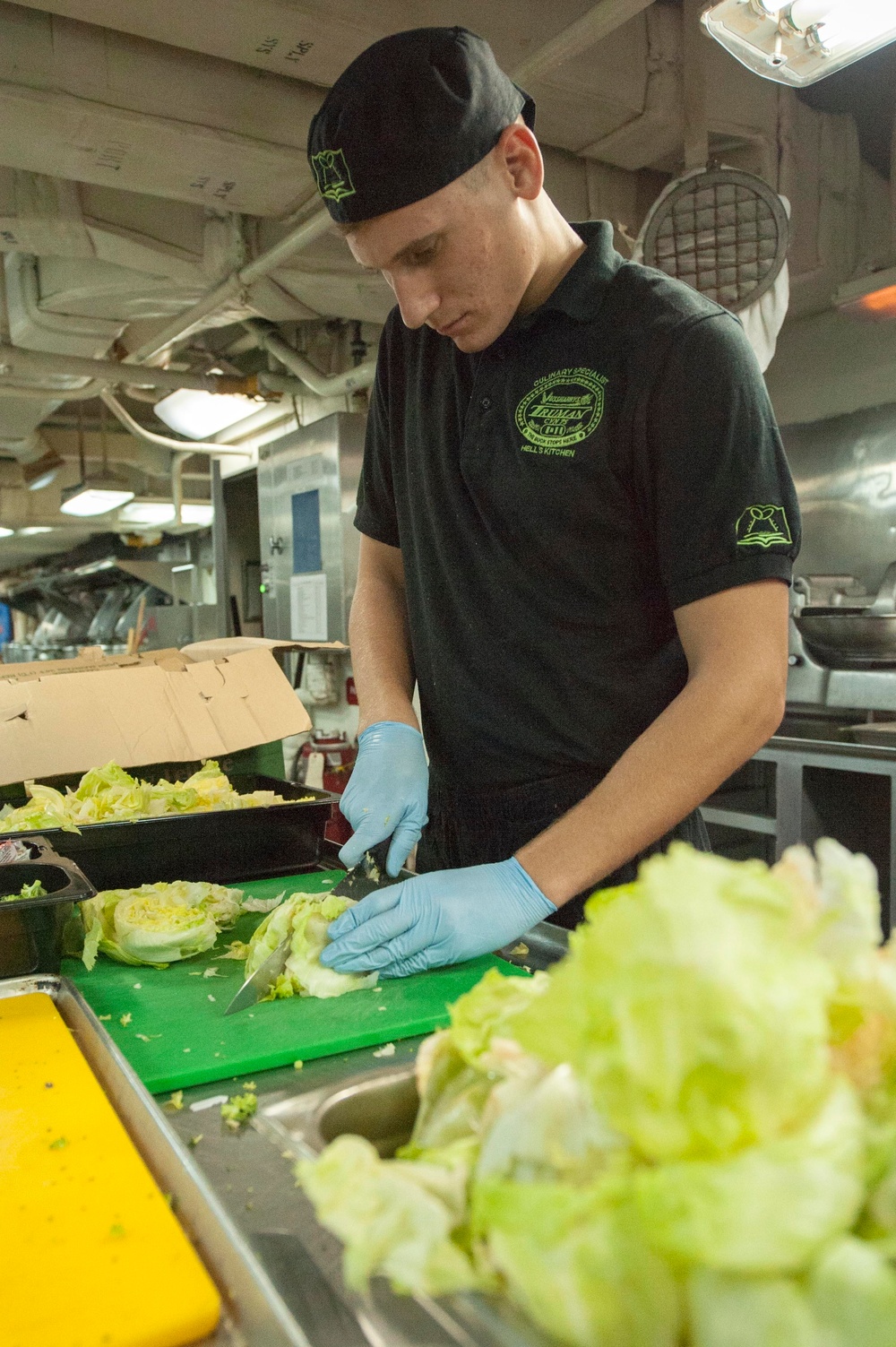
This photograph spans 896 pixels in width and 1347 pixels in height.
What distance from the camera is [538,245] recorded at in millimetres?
1730

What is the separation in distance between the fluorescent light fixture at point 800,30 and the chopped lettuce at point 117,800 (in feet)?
7.61

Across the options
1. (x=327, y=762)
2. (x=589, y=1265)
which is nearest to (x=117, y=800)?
(x=589, y=1265)

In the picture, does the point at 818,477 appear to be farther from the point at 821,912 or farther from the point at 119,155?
the point at 821,912

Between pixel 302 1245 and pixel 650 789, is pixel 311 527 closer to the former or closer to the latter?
pixel 650 789

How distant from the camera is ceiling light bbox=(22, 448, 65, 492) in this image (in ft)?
32.0

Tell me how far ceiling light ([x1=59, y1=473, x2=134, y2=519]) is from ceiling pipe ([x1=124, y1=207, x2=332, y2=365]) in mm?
2939

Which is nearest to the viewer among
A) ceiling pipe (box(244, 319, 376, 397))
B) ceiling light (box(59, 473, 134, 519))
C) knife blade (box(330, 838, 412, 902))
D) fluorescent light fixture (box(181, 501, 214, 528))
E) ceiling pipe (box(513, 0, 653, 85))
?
knife blade (box(330, 838, 412, 902))

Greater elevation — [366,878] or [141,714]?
[141,714]

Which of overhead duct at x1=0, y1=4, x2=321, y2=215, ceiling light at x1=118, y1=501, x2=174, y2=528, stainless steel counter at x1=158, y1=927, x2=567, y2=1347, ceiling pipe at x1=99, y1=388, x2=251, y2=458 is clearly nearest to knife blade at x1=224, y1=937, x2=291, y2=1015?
stainless steel counter at x1=158, y1=927, x2=567, y2=1347

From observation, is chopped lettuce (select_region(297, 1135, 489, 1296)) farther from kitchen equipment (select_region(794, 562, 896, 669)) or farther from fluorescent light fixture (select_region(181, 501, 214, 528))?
fluorescent light fixture (select_region(181, 501, 214, 528))

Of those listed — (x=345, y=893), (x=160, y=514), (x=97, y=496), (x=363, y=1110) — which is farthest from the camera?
(x=160, y=514)

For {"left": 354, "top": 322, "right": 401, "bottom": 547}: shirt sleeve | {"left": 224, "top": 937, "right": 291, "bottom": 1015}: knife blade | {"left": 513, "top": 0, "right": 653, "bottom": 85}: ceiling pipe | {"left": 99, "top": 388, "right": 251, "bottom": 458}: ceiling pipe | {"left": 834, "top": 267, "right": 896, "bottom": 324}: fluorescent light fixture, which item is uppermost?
{"left": 513, "top": 0, "right": 653, "bottom": 85}: ceiling pipe

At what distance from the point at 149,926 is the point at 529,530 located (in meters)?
0.96

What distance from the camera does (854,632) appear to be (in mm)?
3354
